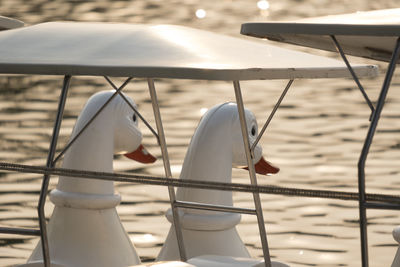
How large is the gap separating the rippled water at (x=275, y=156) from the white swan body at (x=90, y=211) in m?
1.76

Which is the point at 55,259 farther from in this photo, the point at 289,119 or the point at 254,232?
the point at 289,119

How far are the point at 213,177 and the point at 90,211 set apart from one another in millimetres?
725

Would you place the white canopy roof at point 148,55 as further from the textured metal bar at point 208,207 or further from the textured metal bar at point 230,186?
the textured metal bar at point 208,207

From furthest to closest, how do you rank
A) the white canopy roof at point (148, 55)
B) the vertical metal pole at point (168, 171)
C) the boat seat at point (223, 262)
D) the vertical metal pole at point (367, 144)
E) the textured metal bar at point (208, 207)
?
the vertical metal pole at point (168, 171) → the textured metal bar at point (208, 207) → the boat seat at point (223, 262) → the white canopy roof at point (148, 55) → the vertical metal pole at point (367, 144)

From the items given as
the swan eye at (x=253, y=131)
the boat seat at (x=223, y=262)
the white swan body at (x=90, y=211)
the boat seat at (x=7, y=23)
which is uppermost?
the boat seat at (x=7, y=23)

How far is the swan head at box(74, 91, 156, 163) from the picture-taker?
24.4ft

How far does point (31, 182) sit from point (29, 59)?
5.77m

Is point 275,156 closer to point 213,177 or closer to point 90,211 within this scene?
point 213,177

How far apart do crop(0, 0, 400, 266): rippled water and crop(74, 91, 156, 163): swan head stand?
5.35ft

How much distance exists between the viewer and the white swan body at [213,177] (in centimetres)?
714

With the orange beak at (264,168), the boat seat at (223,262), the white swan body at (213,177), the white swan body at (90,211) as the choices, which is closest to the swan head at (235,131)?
the white swan body at (213,177)

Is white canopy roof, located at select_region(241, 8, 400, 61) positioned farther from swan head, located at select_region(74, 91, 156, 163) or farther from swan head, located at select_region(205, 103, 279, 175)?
swan head, located at select_region(74, 91, 156, 163)

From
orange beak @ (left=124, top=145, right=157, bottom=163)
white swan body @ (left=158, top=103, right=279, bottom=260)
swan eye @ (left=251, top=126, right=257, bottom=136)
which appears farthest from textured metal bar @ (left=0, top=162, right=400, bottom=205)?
orange beak @ (left=124, top=145, right=157, bottom=163)

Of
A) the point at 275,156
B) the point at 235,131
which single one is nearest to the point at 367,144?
the point at 235,131
